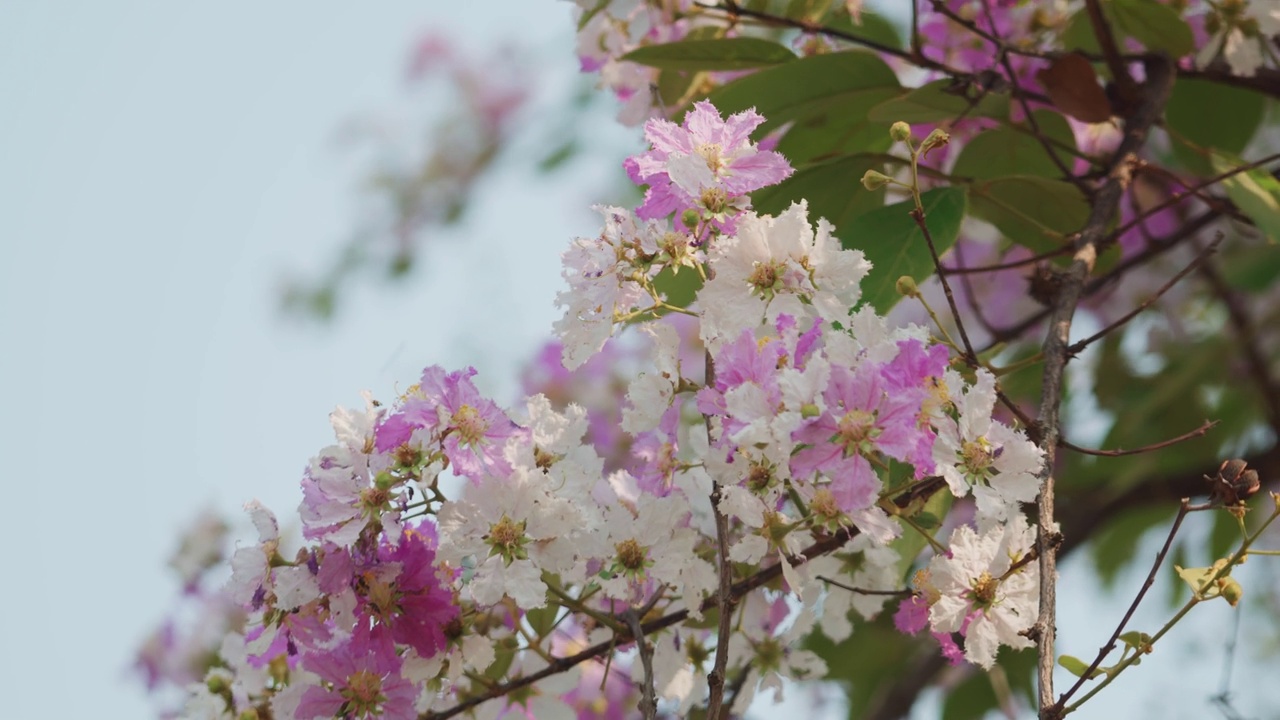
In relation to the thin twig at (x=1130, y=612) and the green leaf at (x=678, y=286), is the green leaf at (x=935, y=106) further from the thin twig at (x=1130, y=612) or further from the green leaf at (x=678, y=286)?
the thin twig at (x=1130, y=612)

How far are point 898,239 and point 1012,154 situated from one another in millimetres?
266

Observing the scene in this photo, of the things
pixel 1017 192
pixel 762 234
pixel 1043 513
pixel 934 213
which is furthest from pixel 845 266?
pixel 1017 192

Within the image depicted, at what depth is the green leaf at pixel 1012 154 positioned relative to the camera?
3.79 ft

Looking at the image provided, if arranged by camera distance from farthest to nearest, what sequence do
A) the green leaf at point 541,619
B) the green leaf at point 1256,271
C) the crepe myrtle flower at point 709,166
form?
the green leaf at point 1256,271, the green leaf at point 541,619, the crepe myrtle flower at point 709,166

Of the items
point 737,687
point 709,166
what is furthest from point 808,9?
point 737,687

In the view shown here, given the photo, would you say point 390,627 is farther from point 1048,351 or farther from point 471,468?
point 1048,351

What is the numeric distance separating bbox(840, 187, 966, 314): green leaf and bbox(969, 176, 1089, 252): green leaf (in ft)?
0.29

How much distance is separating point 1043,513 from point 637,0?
2.37 feet

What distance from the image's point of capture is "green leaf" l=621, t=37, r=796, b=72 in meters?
1.10

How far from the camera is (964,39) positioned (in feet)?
4.57

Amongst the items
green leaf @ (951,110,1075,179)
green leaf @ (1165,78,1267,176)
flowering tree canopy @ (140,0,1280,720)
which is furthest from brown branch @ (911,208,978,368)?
green leaf @ (1165,78,1267,176)

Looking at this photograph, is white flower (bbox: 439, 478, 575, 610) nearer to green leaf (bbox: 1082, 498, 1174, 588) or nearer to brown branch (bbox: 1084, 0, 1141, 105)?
brown branch (bbox: 1084, 0, 1141, 105)

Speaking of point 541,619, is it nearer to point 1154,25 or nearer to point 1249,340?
point 1154,25

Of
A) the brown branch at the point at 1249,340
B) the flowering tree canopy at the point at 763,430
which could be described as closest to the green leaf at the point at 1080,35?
the flowering tree canopy at the point at 763,430
